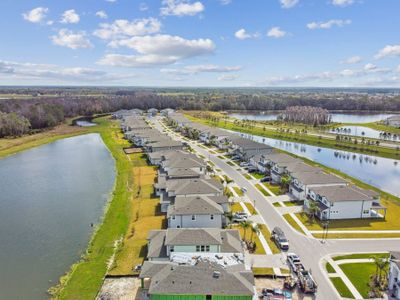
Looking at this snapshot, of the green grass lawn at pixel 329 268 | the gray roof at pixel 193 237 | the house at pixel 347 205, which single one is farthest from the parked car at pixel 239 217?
the green grass lawn at pixel 329 268

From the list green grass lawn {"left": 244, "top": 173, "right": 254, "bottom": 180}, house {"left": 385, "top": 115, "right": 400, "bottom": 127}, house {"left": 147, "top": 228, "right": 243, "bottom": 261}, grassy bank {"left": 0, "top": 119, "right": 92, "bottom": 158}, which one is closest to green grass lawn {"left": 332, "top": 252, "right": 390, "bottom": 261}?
Result: house {"left": 147, "top": 228, "right": 243, "bottom": 261}

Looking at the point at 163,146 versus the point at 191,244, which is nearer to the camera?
the point at 191,244

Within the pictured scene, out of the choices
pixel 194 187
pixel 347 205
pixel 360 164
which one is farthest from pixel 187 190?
pixel 360 164

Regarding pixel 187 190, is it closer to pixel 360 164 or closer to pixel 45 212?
pixel 45 212

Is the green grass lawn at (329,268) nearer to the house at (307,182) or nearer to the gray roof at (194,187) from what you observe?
the house at (307,182)

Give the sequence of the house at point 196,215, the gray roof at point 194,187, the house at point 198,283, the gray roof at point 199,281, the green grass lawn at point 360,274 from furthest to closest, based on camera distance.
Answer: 1. the gray roof at point 194,187
2. the house at point 196,215
3. the green grass lawn at point 360,274
4. the gray roof at point 199,281
5. the house at point 198,283

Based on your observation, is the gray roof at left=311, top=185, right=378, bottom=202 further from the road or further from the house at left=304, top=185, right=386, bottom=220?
the road
